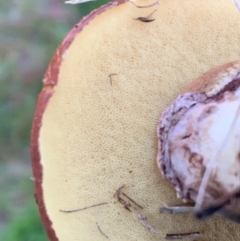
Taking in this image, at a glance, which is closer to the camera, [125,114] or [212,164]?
[212,164]

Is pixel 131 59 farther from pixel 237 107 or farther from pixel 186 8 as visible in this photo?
pixel 237 107

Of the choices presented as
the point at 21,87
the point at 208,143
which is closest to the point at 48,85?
the point at 208,143

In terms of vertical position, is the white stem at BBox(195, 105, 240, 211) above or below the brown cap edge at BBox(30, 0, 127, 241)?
below

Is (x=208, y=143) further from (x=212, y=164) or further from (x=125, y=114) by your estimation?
(x=125, y=114)

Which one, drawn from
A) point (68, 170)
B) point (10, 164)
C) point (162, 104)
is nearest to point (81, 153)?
point (68, 170)

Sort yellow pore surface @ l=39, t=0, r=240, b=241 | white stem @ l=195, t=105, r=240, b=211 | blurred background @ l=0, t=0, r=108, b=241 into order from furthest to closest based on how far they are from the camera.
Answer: blurred background @ l=0, t=0, r=108, b=241, yellow pore surface @ l=39, t=0, r=240, b=241, white stem @ l=195, t=105, r=240, b=211

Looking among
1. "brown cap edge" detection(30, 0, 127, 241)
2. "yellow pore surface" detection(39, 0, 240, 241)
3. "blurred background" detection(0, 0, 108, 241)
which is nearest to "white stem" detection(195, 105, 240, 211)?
"yellow pore surface" detection(39, 0, 240, 241)

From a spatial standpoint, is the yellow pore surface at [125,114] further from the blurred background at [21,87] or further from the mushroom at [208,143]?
the blurred background at [21,87]

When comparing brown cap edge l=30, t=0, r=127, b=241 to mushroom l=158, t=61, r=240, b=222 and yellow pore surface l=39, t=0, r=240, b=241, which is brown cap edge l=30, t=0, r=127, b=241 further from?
mushroom l=158, t=61, r=240, b=222
